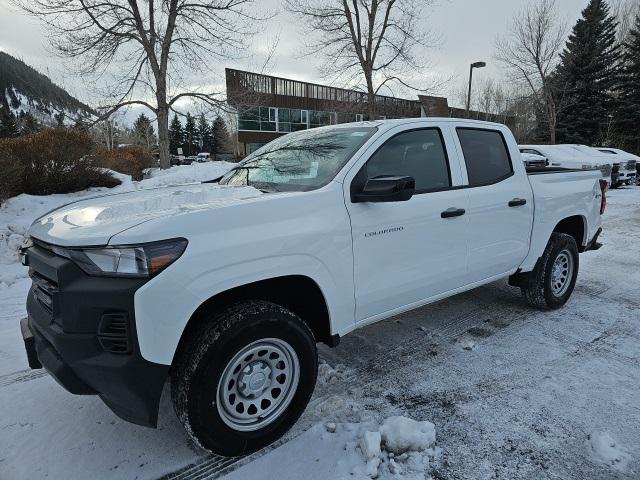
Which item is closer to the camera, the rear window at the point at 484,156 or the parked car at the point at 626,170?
the rear window at the point at 484,156

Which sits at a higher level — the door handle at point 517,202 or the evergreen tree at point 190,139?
the evergreen tree at point 190,139

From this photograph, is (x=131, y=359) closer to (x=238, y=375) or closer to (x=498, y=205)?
(x=238, y=375)

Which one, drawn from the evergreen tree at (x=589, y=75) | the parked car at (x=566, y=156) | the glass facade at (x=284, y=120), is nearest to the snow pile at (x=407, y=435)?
the parked car at (x=566, y=156)

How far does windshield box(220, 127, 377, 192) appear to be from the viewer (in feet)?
9.73

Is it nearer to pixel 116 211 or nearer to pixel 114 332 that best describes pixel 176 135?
pixel 116 211

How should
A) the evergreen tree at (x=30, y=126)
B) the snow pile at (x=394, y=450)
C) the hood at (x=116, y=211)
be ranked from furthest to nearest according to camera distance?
the evergreen tree at (x=30, y=126) < the snow pile at (x=394, y=450) < the hood at (x=116, y=211)

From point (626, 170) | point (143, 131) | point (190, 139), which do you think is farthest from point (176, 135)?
point (626, 170)

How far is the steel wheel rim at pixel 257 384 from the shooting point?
2.36m

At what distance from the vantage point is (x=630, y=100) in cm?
3134

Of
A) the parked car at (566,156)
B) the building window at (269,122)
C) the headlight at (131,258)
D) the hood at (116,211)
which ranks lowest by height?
the headlight at (131,258)

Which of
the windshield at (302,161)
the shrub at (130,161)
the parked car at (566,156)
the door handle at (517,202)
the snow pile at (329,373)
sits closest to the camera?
the windshield at (302,161)

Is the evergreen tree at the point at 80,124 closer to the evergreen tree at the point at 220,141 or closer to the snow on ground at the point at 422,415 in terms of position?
the snow on ground at the point at 422,415

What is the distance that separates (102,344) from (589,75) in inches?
1483

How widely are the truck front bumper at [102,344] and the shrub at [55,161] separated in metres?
8.48
